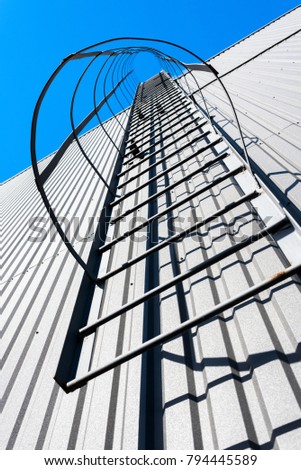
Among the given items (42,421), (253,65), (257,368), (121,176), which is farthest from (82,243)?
(253,65)

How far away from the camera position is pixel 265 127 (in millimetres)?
3391

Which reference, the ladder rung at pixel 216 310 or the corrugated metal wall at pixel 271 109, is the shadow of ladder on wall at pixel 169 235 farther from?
the corrugated metal wall at pixel 271 109

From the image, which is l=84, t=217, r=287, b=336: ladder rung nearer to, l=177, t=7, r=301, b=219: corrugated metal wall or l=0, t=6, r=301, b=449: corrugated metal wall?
l=0, t=6, r=301, b=449: corrugated metal wall

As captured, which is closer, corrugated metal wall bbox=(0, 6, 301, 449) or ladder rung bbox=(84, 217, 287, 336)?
corrugated metal wall bbox=(0, 6, 301, 449)

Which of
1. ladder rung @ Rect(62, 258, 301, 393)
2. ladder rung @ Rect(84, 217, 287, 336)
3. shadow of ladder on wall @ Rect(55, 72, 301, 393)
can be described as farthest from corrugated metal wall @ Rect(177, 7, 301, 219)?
ladder rung @ Rect(62, 258, 301, 393)

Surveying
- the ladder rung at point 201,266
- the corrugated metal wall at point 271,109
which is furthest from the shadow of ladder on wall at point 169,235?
the corrugated metal wall at point 271,109

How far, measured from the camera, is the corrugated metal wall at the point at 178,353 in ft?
4.12
